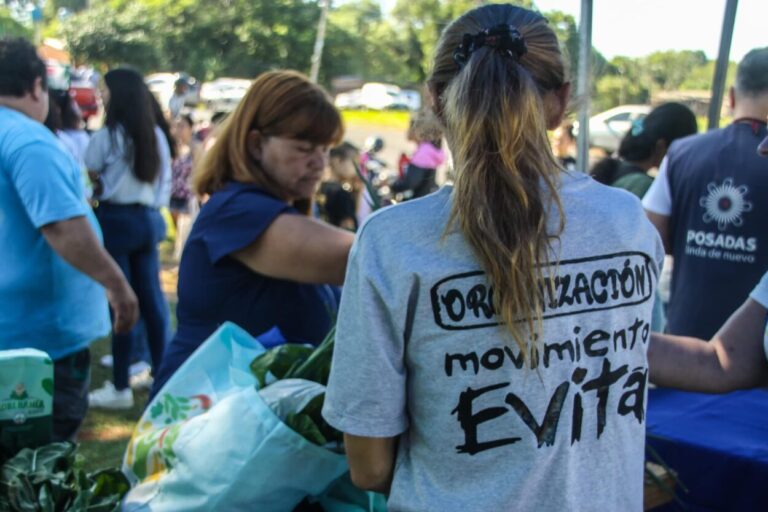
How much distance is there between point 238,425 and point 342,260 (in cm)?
53

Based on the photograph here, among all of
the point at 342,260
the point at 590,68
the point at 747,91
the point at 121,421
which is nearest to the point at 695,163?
the point at 747,91

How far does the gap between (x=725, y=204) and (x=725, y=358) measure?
5.36 ft

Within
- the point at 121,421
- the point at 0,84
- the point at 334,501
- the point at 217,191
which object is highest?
the point at 0,84

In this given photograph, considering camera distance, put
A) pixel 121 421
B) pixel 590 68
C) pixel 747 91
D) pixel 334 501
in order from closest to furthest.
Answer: pixel 334 501 < pixel 590 68 < pixel 747 91 < pixel 121 421

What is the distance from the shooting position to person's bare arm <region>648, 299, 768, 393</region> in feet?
4.72

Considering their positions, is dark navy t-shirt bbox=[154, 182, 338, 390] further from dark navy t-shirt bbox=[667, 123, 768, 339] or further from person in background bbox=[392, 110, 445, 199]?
person in background bbox=[392, 110, 445, 199]

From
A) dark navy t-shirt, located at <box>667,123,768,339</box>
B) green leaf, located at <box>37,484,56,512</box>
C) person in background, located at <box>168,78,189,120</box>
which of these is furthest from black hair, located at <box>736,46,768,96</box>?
person in background, located at <box>168,78,189,120</box>

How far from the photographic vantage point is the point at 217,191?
6.77 ft

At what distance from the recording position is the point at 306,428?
143 cm

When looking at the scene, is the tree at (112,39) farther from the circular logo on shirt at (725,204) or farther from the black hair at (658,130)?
the circular logo on shirt at (725,204)

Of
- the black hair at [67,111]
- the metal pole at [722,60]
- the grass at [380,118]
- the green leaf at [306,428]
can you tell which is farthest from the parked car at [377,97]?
the green leaf at [306,428]

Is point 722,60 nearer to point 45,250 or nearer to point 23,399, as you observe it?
point 45,250

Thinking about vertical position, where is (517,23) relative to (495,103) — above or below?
above

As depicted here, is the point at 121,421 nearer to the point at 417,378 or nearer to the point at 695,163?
the point at 695,163
